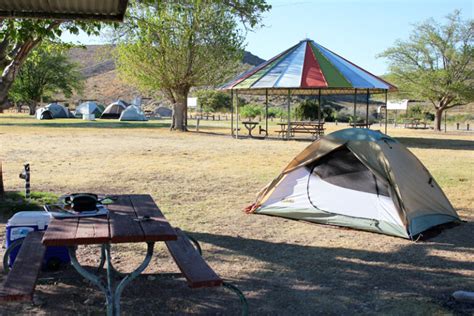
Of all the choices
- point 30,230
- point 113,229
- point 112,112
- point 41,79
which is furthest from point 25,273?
point 41,79

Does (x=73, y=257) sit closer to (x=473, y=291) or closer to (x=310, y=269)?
(x=310, y=269)

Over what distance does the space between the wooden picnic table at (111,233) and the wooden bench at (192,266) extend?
0.33 meters

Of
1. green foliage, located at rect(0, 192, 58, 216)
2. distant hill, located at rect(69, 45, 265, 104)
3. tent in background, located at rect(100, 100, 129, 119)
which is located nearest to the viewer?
green foliage, located at rect(0, 192, 58, 216)

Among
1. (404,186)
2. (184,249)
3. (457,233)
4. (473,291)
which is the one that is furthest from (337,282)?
(457,233)

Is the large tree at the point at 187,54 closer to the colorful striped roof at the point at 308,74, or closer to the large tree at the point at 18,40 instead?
the colorful striped roof at the point at 308,74

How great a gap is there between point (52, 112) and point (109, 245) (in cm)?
4500

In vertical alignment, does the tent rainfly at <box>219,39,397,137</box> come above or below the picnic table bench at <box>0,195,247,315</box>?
above

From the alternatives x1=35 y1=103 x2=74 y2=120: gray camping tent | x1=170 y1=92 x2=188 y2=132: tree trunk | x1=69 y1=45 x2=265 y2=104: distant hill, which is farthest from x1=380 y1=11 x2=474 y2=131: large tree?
x1=69 y1=45 x2=265 y2=104: distant hill

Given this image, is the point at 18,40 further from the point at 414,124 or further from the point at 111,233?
the point at 414,124

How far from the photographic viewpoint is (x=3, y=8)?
5855 millimetres

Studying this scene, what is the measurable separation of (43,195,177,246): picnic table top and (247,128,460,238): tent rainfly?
3609 mm

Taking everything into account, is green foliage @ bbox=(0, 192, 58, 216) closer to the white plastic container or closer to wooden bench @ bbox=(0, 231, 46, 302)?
wooden bench @ bbox=(0, 231, 46, 302)

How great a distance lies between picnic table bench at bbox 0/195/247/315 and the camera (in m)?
3.47

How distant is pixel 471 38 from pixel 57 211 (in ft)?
112
